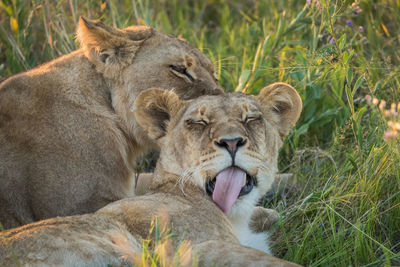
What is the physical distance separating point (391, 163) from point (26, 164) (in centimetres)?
198

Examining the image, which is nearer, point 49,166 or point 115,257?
point 115,257

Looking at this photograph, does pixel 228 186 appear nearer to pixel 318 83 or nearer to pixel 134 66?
pixel 134 66

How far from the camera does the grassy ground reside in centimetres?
361

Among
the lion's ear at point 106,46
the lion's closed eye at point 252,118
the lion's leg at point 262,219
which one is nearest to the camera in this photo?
the lion's closed eye at point 252,118

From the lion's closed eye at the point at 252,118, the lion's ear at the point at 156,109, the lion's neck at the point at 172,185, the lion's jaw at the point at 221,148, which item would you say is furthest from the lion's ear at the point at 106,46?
the lion's closed eye at the point at 252,118

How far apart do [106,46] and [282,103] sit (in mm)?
1093

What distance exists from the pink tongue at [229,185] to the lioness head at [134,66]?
822 millimetres

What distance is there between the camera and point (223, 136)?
3.34 meters

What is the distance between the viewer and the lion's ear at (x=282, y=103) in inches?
153

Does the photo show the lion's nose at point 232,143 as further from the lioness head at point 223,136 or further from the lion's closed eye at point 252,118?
the lion's closed eye at point 252,118

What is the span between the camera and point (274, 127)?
154 inches

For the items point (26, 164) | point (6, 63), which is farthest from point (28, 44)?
point (26, 164)

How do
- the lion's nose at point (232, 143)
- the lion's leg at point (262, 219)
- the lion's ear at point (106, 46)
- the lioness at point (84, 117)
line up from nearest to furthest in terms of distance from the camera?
1. the lion's nose at point (232, 143)
2. the lioness at point (84, 117)
3. the lion's leg at point (262, 219)
4. the lion's ear at point (106, 46)

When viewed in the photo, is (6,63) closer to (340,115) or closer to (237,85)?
(237,85)
